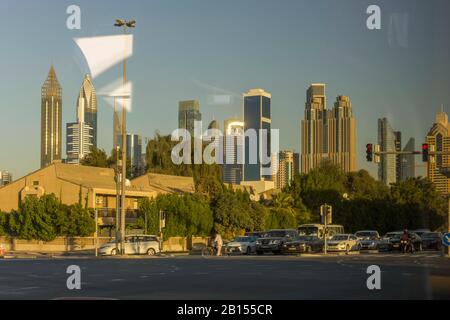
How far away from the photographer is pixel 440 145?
3378 centimetres

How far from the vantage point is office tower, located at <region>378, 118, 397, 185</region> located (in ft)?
86.0

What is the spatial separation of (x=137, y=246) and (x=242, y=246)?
683 cm

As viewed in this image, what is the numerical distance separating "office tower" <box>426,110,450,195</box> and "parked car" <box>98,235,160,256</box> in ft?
60.9

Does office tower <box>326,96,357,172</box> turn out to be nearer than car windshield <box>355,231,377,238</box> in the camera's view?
Yes

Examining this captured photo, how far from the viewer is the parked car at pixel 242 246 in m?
49.1

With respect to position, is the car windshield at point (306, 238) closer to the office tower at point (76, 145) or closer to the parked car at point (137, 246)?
the parked car at point (137, 246)

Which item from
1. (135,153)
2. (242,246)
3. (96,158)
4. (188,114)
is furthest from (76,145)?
(242,246)

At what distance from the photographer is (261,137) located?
4338cm

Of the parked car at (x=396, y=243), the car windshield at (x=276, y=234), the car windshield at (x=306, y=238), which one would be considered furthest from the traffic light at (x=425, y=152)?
the parked car at (x=396, y=243)

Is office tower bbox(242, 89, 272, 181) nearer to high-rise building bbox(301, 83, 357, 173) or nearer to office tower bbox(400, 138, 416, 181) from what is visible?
high-rise building bbox(301, 83, 357, 173)

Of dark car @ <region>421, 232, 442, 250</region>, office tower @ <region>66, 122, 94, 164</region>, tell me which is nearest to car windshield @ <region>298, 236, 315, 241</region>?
dark car @ <region>421, 232, 442, 250</region>

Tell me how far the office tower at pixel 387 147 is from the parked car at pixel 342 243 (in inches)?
192

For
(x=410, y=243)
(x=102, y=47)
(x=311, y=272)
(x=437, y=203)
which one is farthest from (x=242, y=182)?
(x=311, y=272)
